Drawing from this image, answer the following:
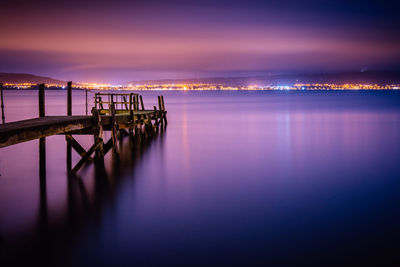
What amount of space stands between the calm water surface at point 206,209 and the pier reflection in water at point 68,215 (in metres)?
0.02

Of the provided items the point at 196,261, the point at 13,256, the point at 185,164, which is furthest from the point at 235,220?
the point at 185,164

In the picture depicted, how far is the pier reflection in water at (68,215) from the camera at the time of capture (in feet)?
17.7

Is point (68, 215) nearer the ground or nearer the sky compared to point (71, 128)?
nearer the ground

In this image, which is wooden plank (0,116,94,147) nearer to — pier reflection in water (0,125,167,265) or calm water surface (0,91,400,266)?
pier reflection in water (0,125,167,265)

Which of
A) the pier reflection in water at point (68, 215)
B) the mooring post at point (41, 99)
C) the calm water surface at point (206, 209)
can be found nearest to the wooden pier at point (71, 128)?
the mooring post at point (41, 99)

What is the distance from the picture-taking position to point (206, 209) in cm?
749

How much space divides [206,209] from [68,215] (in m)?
2.74

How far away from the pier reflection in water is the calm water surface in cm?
2

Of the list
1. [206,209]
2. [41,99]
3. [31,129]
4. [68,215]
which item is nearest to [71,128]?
[41,99]

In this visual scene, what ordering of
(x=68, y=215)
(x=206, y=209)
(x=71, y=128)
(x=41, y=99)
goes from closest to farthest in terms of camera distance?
(x=68, y=215) → (x=206, y=209) → (x=71, y=128) → (x=41, y=99)

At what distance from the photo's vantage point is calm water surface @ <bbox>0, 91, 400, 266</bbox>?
17.9 feet

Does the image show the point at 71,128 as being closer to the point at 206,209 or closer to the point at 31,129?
the point at 31,129

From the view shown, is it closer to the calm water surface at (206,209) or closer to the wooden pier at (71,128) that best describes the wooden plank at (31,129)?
the wooden pier at (71,128)

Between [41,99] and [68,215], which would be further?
[41,99]
